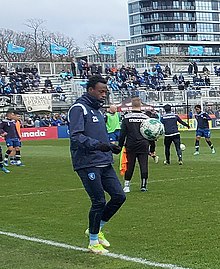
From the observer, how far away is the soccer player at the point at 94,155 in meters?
7.28

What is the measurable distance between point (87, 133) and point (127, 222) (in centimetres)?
258

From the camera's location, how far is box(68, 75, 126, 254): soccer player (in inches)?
287

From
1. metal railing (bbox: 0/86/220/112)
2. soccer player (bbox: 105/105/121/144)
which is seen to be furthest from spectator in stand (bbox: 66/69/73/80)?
soccer player (bbox: 105/105/121/144)

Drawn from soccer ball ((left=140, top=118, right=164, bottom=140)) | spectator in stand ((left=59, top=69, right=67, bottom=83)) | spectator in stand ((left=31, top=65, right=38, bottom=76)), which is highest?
spectator in stand ((left=31, top=65, right=38, bottom=76))

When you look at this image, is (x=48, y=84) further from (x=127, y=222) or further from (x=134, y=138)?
(x=127, y=222)

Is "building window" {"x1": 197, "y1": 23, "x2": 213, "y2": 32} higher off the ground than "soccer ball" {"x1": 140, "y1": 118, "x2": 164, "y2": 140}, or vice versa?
"building window" {"x1": 197, "y1": 23, "x2": 213, "y2": 32}

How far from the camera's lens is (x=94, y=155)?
7.39 m

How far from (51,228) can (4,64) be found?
164 ft

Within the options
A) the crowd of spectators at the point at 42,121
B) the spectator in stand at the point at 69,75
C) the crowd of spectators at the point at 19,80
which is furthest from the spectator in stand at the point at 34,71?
the crowd of spectators at the point at 42,121

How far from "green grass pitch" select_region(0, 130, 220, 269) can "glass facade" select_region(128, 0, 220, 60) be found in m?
108

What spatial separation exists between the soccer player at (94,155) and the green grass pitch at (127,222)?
0.54 metres

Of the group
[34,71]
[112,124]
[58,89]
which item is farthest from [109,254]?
[34,71]

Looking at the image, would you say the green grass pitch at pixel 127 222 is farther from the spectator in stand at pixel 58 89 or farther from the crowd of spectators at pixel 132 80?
the crowd of spectators at pixel 132 80

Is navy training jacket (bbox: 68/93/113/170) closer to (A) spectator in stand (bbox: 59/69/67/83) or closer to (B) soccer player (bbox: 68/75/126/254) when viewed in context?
(B) soccer player (bbox: 68/75/126/254)
